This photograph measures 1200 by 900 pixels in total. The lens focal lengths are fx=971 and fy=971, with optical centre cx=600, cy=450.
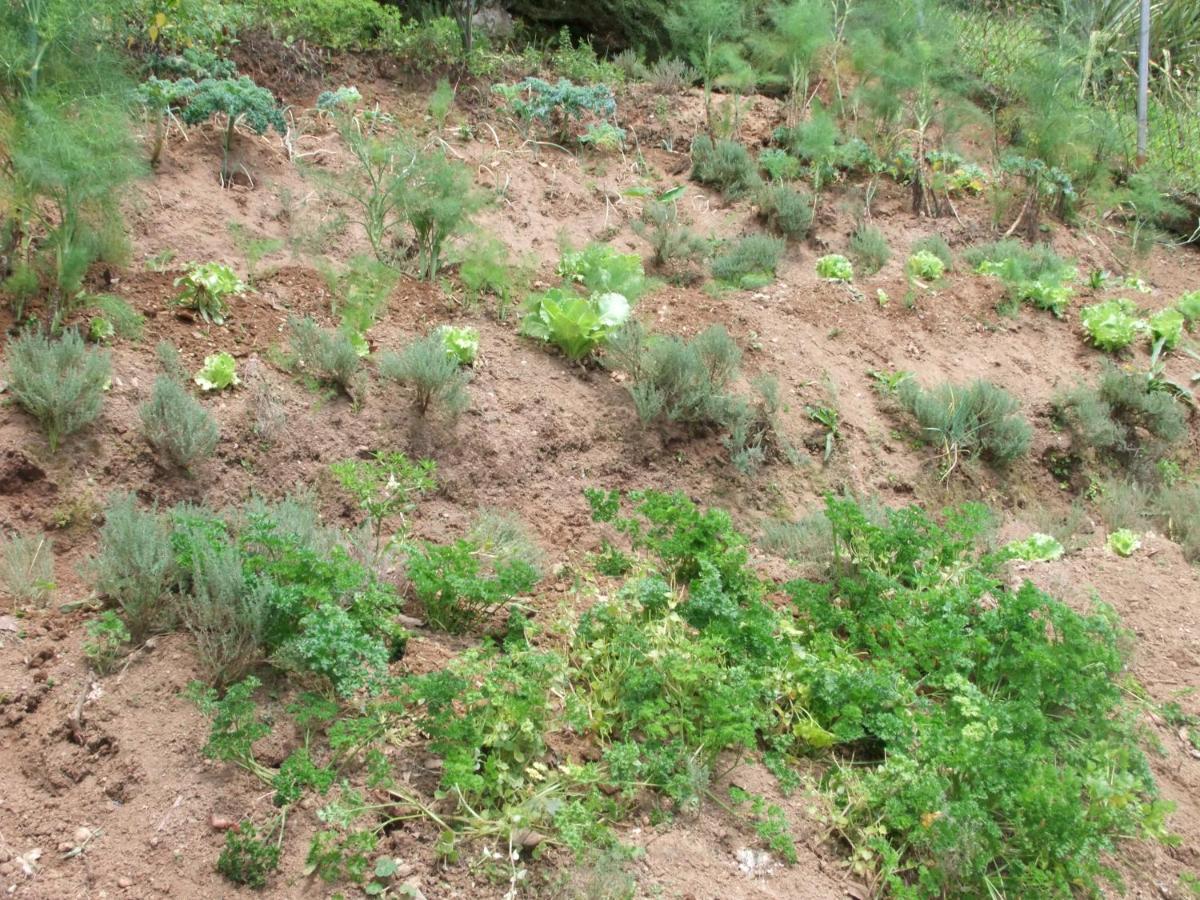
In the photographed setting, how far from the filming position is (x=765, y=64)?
9.23 metres

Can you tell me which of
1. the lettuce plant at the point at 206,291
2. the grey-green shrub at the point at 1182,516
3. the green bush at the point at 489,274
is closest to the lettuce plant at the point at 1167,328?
the grey-green shrub at the point at 1182,516

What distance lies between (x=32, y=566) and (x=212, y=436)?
91cm

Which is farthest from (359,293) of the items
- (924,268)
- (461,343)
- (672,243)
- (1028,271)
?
(1028,271)

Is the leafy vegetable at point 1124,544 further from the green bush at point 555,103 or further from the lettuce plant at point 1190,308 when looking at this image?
the green bush at point 555,103

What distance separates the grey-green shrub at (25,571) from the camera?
337 cm

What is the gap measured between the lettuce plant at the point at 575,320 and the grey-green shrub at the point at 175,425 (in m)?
1.97

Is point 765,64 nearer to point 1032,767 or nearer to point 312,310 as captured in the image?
point 312,310

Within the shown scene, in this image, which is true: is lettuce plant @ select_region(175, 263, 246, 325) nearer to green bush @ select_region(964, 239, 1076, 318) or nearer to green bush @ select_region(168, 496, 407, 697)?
green bush @ select_region(168, 496, 407, 697)

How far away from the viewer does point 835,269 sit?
7.07 metres

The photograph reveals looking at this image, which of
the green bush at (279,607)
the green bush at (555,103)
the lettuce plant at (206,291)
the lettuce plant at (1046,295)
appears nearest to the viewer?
the green bush at (279,607)

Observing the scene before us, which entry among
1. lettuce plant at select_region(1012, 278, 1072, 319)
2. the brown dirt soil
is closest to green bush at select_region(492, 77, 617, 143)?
the brown dirt soil

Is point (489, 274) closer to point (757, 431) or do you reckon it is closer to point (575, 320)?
point (575, 320)

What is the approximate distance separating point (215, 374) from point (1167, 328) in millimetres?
6576

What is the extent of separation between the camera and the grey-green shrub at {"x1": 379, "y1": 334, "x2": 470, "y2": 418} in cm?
471
